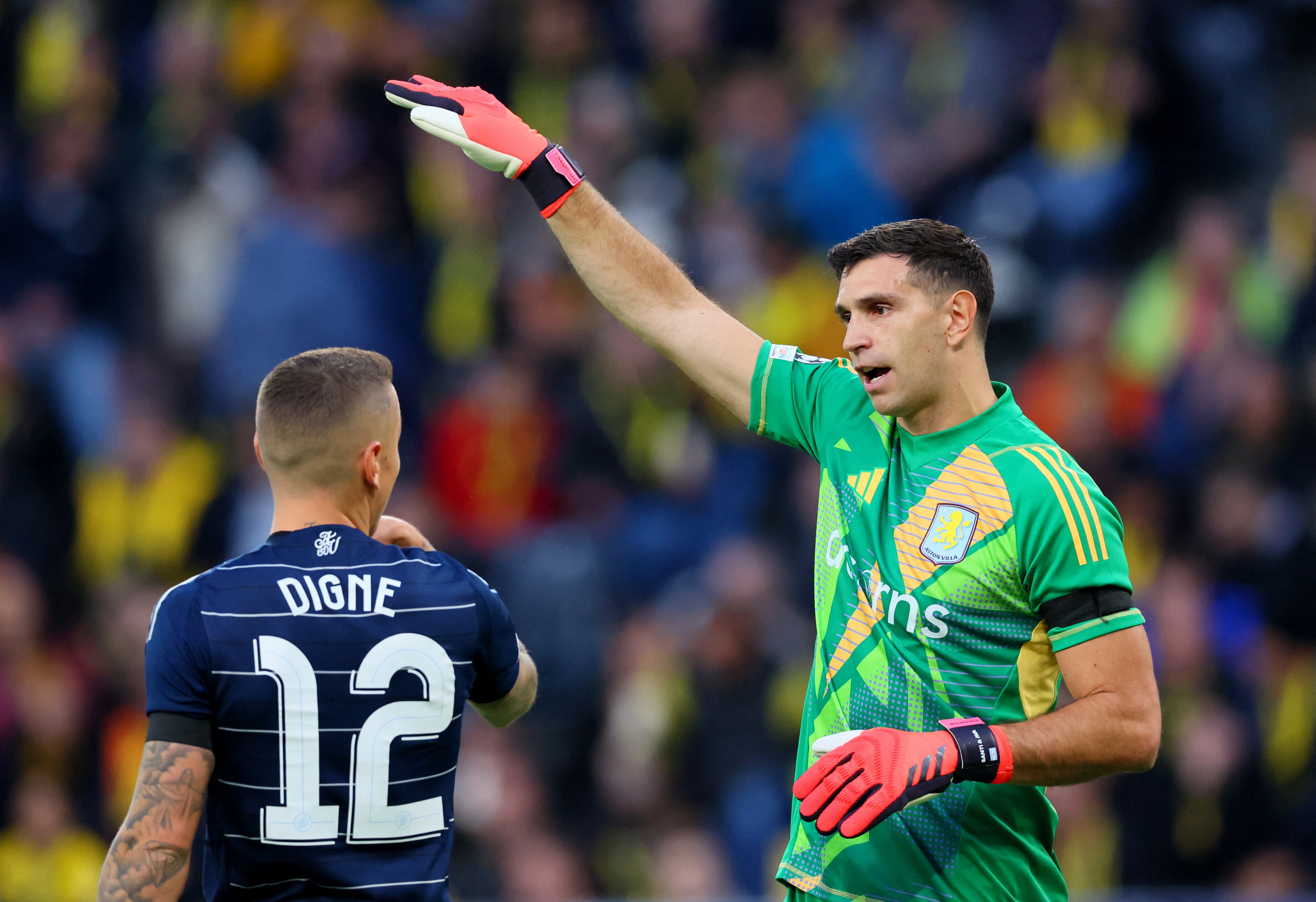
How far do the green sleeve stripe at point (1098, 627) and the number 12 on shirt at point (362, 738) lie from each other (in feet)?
4.57

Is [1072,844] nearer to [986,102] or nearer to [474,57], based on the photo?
[986,102]

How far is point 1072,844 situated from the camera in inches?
301

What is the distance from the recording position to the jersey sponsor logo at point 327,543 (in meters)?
3.25

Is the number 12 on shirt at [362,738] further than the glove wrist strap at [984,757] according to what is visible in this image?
No

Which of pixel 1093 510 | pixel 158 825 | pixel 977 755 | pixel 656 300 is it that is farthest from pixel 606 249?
pixel 158 825

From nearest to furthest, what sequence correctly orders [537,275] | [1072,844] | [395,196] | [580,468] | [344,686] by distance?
[344,686] → [1072,844] → [580,468] → [537,275] → [395,196]

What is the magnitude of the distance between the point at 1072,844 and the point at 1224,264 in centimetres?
382

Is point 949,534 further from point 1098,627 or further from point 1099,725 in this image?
point 1099,725

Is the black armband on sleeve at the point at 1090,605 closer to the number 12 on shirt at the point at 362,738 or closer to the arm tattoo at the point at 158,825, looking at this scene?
the number 12 on shirt at the point at 362,738

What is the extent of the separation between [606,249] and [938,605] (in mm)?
1416

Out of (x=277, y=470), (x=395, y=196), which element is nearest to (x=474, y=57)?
(x=395, y=196)

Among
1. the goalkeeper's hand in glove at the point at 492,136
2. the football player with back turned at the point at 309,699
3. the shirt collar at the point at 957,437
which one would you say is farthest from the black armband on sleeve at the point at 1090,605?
the goalkeeper's hand in glove at the point at 492,136

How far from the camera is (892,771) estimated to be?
10.6 ft

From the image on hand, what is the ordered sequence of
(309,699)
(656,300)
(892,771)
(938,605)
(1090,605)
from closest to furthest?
(309,699) < (892,771) < (1090,605) < (938,605) < (656,300)
